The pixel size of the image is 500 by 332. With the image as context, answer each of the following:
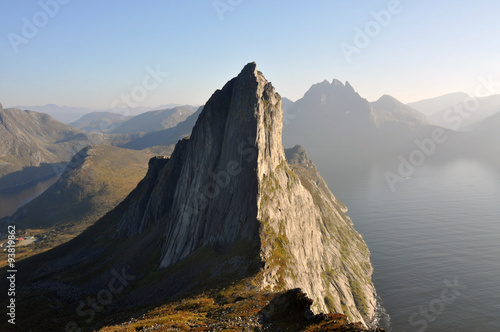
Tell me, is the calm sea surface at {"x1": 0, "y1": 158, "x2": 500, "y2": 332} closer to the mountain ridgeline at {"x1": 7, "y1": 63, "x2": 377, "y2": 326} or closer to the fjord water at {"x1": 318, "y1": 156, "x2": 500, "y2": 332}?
the fjord water at {"x1": 318, "y1": 156, "x2": 500, "y2": 332}

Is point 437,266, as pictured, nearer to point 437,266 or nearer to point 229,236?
point 437,266

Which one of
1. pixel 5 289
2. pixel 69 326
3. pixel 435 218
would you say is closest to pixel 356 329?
pixel 69 326

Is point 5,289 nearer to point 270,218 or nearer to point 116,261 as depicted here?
point 116,261
